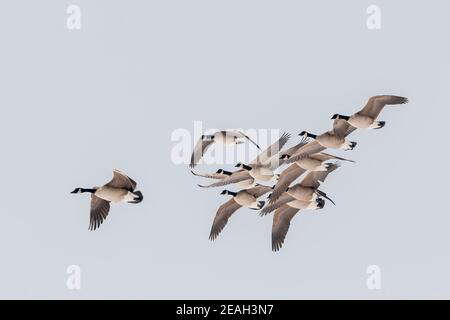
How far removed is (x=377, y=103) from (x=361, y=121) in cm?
46

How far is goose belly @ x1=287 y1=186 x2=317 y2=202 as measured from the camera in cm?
2738

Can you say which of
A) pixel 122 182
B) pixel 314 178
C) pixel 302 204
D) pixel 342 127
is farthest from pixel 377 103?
pixel 122 182

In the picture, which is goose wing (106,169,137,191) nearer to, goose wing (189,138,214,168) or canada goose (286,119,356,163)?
canada goose (286,119,356,163)

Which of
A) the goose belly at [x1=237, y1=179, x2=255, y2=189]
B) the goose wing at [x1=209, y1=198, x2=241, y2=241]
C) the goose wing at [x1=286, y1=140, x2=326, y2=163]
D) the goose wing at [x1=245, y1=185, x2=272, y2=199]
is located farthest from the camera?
the goose wing at [x1=209, y1=198, x2=241, y2=241]

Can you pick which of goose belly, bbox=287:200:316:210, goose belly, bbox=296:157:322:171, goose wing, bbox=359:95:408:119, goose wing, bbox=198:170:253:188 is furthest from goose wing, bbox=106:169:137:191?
goose wing, bbox=359:95:408:119

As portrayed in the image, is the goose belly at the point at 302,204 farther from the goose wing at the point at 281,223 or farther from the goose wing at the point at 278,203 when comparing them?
the goose wing at the point at 281,223

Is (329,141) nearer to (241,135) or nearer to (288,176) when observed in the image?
(288,176)

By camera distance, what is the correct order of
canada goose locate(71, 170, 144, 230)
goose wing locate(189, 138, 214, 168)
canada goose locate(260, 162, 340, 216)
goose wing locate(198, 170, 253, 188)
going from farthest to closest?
goose wing locate(189, 138, 214, 168) < goose wing locate(198, 170, 253, 188) < canada goose locate(260, 162, 340, 216) < canada goose locate(71, 170, 144, 230)

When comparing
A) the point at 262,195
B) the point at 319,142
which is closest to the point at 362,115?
the point at 319,142

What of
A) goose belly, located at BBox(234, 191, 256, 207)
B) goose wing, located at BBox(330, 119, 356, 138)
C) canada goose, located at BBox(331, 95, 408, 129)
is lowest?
goose belly, located at BBox(234, 191, 256, 207)
